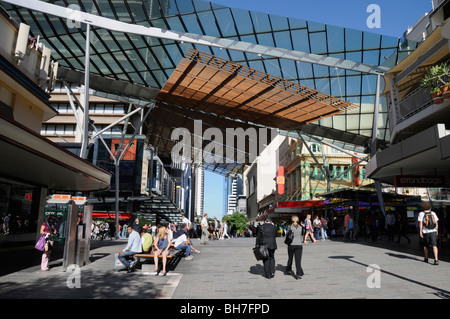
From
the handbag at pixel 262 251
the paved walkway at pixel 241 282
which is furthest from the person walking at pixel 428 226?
the handbag at pixel 262 251

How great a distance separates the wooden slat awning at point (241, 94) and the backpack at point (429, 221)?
1160 centimetres

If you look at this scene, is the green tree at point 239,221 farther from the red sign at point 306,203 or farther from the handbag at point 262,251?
the handbag at point 262,251

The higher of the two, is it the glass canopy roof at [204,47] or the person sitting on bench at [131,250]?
the glass canopy roof at [204,47]

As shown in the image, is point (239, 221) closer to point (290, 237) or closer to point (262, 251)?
point (290, 237)

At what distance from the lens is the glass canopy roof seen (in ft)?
75.6

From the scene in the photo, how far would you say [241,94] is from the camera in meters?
23.2

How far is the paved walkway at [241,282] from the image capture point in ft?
23.0

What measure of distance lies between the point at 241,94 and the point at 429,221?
49.0 ft

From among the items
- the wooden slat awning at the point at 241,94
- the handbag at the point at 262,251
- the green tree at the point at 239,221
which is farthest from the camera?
the green tree at the point at 239,221

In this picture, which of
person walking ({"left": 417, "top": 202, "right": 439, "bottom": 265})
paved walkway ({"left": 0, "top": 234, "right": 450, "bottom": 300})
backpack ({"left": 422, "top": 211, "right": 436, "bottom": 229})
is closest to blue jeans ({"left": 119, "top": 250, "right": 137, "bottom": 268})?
paved walkway ({"left": 0, "top": 234, "right": 450, "bottom": 300})

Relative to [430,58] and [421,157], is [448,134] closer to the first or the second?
[421,157]

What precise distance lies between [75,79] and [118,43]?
6.53 meters

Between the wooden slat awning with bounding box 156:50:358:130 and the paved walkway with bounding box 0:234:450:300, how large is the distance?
11.5 meters

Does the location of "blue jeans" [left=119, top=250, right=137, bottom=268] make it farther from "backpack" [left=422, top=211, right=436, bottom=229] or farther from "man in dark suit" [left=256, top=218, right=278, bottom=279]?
"backpack" [left=422, top=211, right=436, bottom=229]
